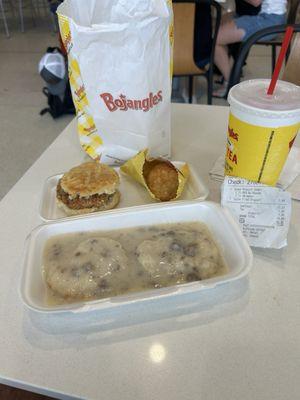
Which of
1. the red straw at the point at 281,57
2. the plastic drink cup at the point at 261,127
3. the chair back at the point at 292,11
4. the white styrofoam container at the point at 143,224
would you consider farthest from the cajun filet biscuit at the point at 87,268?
the chair back at the point at 292,11

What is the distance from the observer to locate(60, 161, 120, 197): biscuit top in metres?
0.78

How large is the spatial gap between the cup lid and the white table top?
0.91 feet

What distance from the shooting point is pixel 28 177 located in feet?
3.09

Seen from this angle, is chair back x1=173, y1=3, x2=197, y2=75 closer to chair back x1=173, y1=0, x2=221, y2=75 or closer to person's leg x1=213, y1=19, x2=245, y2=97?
chair back x1=173, y1=0, x2=221, y2=75

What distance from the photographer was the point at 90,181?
800 mm

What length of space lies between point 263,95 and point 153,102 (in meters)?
0.29

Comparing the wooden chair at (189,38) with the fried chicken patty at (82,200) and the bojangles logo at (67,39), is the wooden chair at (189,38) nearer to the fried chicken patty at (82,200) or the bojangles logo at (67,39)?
the bojangles logo at (67,39)

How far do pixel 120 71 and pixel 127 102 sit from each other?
0.07 metres

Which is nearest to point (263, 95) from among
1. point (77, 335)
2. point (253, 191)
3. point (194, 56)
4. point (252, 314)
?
point (253, 191)

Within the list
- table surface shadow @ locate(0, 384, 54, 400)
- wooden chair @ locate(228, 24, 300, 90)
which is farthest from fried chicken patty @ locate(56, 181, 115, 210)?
wooden chair @ locate(228, 24, 300, 90)

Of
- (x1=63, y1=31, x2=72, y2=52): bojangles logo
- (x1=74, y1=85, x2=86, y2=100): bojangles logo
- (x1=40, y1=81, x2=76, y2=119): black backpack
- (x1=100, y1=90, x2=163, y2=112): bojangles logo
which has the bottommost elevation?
(x1=40, y1=81, x2=76, y2=119): black backpack

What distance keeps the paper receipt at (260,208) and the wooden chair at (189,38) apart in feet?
5.23

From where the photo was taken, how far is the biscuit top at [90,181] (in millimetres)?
780

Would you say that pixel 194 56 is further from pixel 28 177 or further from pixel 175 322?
pixel 175 322
